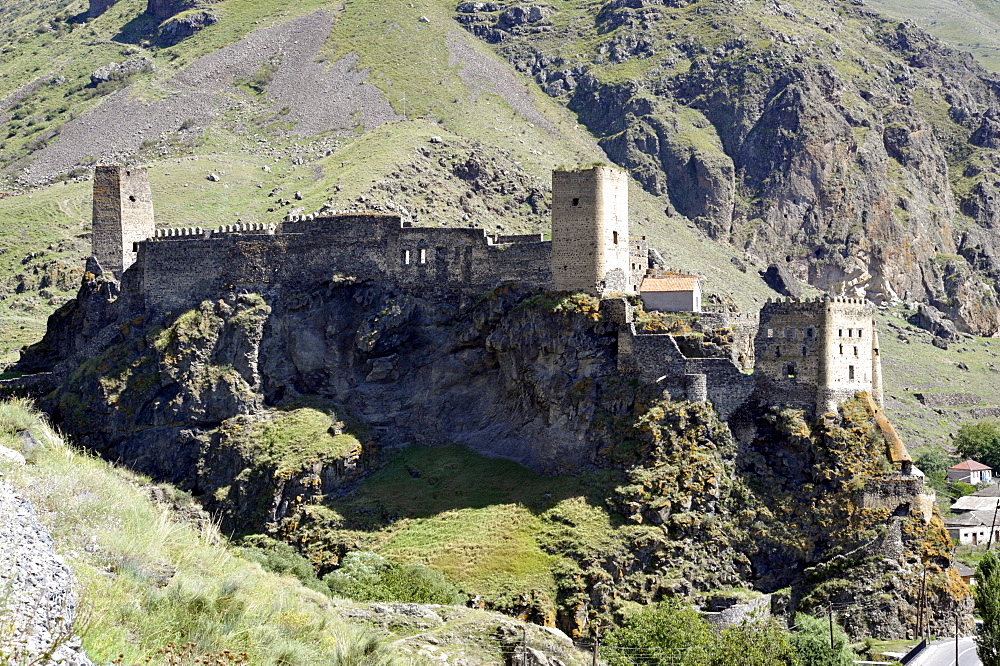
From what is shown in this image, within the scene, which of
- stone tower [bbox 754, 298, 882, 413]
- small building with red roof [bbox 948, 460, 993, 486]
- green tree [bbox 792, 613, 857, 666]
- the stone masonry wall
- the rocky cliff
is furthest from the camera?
small building with red roof [bbox 948, 460, 993, 486]

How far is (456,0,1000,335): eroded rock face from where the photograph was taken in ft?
475

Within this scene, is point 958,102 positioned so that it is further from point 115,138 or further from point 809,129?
point 115,138

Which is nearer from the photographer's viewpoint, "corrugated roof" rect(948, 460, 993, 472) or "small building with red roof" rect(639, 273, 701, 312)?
"small building with red roof" rect(639, 273, 701, 312)

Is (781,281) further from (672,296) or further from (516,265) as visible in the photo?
(672,296)

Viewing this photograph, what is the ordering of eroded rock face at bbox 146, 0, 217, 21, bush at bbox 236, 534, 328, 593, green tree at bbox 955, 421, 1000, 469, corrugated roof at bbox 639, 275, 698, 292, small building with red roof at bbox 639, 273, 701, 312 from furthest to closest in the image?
1. eroded rock face at bbox 146, 0, 217, 21
2. green tree at bbox 955, 421, 1000, 469
3. corrugated roof at bbox 639, 275, 698, 292
4. small building with red roof at bbox 639, 273, 701, 312
5. bush at bbox 236, 534, 328, 593

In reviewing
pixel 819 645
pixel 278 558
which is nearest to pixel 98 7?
pixel 278 558

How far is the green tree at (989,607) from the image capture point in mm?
42500

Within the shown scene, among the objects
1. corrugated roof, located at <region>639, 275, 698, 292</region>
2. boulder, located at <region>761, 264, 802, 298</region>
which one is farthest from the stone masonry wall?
boulder, located at <region>761, 264, 802, 298</region>

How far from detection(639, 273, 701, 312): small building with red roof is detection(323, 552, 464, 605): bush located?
54.8 ft

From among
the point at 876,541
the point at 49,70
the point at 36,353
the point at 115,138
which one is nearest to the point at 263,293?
the point at 36,353

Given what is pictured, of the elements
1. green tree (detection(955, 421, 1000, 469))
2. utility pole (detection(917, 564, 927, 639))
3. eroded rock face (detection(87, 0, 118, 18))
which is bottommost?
green tree (detection(955, 421, 1000, 469))

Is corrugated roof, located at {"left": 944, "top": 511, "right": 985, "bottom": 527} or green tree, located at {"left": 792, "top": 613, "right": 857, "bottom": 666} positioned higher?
green tree, located at {"left": 792, "top": 613, "right": 857, "bottom": 666}

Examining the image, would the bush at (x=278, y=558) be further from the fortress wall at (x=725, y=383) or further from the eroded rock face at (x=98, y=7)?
the eroded rock face at (x=98, y=7)

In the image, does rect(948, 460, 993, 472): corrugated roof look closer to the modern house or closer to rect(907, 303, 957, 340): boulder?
the modern house
